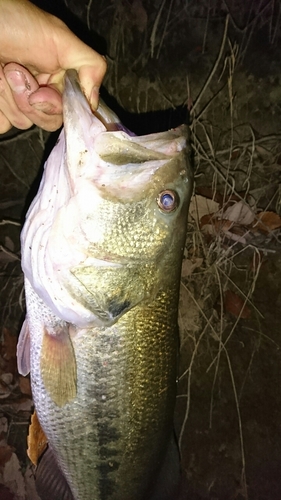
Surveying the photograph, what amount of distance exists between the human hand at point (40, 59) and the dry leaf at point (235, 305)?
5.73 ft

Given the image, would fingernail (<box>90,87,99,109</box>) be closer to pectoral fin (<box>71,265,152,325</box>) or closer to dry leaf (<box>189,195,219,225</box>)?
pectoral fin (<box>71,265,152,325</box>)

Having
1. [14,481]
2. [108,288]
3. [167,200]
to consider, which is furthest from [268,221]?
[14,481]

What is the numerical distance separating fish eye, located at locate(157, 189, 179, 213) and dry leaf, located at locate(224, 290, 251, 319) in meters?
1.64

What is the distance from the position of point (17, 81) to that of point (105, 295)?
849mm

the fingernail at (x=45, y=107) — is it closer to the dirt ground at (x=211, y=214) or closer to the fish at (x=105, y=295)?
the fish at (x=105, y=295)

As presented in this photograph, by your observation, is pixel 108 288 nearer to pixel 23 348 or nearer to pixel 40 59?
pixel 23 348

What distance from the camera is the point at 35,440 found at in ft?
6.36

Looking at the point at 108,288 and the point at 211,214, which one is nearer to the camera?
the point at 108,288

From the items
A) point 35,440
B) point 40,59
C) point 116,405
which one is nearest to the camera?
point 40,59

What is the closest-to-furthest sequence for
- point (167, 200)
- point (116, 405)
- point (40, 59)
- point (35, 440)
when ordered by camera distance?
1. point (167, 200)
2. point (40, 59)
3. point (116, 405)
4. point (35, 440)

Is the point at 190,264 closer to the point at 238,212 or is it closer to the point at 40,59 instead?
the point at 238,212

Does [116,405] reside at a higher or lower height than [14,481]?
higher

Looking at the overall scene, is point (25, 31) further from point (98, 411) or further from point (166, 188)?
point (98, 411)

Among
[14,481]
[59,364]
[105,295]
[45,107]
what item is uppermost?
[45,107]
